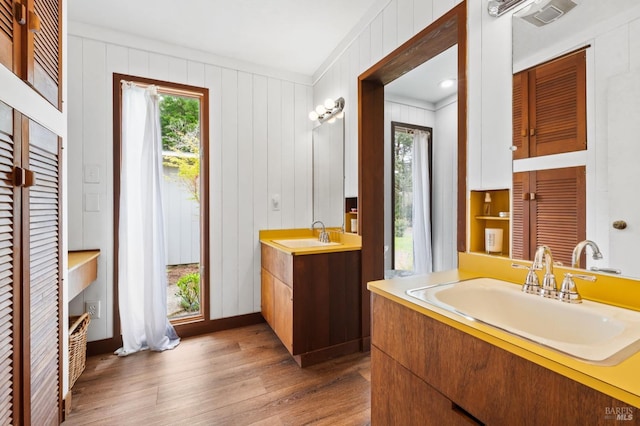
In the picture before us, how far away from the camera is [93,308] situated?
2.24 metres

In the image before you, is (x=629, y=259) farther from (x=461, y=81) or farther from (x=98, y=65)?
(x=98, y=65)

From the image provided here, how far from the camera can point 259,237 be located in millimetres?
2852

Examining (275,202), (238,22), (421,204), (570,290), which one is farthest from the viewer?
(421,204)

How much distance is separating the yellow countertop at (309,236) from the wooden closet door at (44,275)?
1.27 meters

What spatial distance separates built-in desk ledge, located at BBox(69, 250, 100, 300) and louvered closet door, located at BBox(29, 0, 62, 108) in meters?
1.01

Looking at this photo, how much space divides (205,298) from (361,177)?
184 centimetres

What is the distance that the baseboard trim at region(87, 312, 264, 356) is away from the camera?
2250mm

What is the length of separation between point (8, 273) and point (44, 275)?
29 cm

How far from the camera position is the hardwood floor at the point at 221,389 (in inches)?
61.5

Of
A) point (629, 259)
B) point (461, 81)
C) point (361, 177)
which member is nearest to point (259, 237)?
point (361, 177)

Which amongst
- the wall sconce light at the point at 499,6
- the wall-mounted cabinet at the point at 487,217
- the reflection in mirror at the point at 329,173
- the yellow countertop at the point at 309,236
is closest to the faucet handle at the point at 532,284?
the wall-mounted cabinet at the point at 487,217

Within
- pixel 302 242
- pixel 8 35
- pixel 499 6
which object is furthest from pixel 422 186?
pixel 8 35

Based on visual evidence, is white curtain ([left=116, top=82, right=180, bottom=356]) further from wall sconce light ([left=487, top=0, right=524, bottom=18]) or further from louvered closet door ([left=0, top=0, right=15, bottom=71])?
wall sconce light ([left=487, top=0, right=524, bottom=18])

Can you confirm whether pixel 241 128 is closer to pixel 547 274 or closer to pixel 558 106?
pixel 558 106
